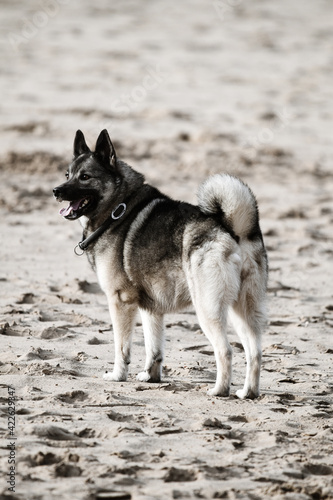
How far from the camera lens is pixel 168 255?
475 cm

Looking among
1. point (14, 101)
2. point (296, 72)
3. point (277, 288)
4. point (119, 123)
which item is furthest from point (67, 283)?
point (296, 72)

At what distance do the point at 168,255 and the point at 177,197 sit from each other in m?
5.77

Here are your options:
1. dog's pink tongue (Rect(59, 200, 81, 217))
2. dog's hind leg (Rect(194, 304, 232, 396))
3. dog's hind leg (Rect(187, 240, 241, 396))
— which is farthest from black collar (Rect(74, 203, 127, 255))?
dog's hind leg (Rect(194, 304, 232, 396))

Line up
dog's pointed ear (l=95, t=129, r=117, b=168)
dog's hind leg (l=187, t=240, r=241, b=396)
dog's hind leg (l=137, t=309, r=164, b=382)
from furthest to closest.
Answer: dog's pointed ear (l=95, t=129, r=117, b=168) < dog's hind leg (l=137, t=309, r=164, b=382) < dog's hind leg (l=187, t=240, r=241, b=396)

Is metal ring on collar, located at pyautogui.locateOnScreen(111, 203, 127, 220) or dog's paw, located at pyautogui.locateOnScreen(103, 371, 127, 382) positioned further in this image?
metal ring on collar, located at pyautogui.locateOnScreen(111, 203, 127, 220)

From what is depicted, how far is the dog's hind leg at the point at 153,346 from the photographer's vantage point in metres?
4.90

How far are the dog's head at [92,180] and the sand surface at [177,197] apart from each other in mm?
1010

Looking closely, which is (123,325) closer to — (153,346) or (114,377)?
(153,346)

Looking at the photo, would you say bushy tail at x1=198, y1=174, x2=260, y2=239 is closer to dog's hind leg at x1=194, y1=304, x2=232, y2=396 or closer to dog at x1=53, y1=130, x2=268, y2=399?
dog at x1=53, y1=130, x2=268, y2=399

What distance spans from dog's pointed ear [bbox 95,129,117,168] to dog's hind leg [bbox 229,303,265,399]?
1.48 m

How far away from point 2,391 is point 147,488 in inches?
55.7

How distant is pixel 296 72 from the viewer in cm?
1716

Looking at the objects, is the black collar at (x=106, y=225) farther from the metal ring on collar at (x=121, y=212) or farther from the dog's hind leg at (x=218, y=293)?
the dog's hind leg at (x=218, y=293)

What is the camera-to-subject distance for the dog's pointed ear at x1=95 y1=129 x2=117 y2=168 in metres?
5.25
